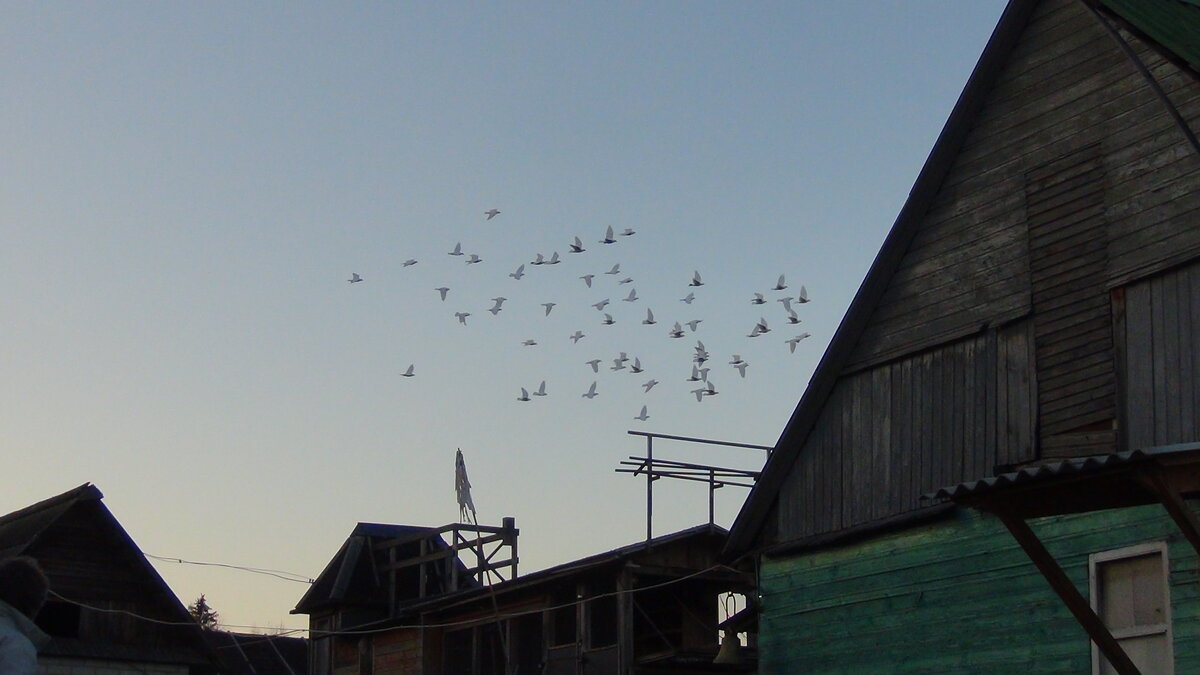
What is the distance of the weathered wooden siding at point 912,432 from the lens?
14.8m

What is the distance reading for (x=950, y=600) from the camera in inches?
589

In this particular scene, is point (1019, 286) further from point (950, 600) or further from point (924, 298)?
point (950, 600)

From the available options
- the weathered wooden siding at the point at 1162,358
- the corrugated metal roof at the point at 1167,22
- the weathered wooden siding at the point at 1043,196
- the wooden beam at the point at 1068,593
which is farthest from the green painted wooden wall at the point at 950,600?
the corrugated metal roof at the point at 1167,22

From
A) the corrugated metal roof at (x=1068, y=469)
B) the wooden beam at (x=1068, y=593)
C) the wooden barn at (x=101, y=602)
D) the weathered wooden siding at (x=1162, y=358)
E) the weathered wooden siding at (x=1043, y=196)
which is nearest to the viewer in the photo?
the corrugated metal roof at (x=1068, y=469)

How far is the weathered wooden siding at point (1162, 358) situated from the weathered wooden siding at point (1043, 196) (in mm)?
221

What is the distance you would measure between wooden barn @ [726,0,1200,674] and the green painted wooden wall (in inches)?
0.8

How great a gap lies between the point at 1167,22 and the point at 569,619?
16.1 m

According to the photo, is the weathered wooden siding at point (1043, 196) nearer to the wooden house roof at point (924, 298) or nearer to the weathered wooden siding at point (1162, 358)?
the wooden house roof at point (924, 298)

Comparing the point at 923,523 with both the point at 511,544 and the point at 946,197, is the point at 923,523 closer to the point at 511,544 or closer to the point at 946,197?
the point at 946,197

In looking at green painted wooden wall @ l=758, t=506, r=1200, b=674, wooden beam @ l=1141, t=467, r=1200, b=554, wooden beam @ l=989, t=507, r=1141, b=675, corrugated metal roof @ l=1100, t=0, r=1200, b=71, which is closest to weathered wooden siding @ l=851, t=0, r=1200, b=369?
corrugated metal roof @ l=1100, t=0, r=1200, b=71

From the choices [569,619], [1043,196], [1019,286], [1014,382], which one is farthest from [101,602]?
[1043,196]

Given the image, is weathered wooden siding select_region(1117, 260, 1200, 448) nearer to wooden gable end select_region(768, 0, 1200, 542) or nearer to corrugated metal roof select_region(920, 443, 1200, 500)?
wooden gable end select_region(768, 0, 1200, 542)

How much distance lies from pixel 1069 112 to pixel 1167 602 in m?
4.77

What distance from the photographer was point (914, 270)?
53.5 ft
